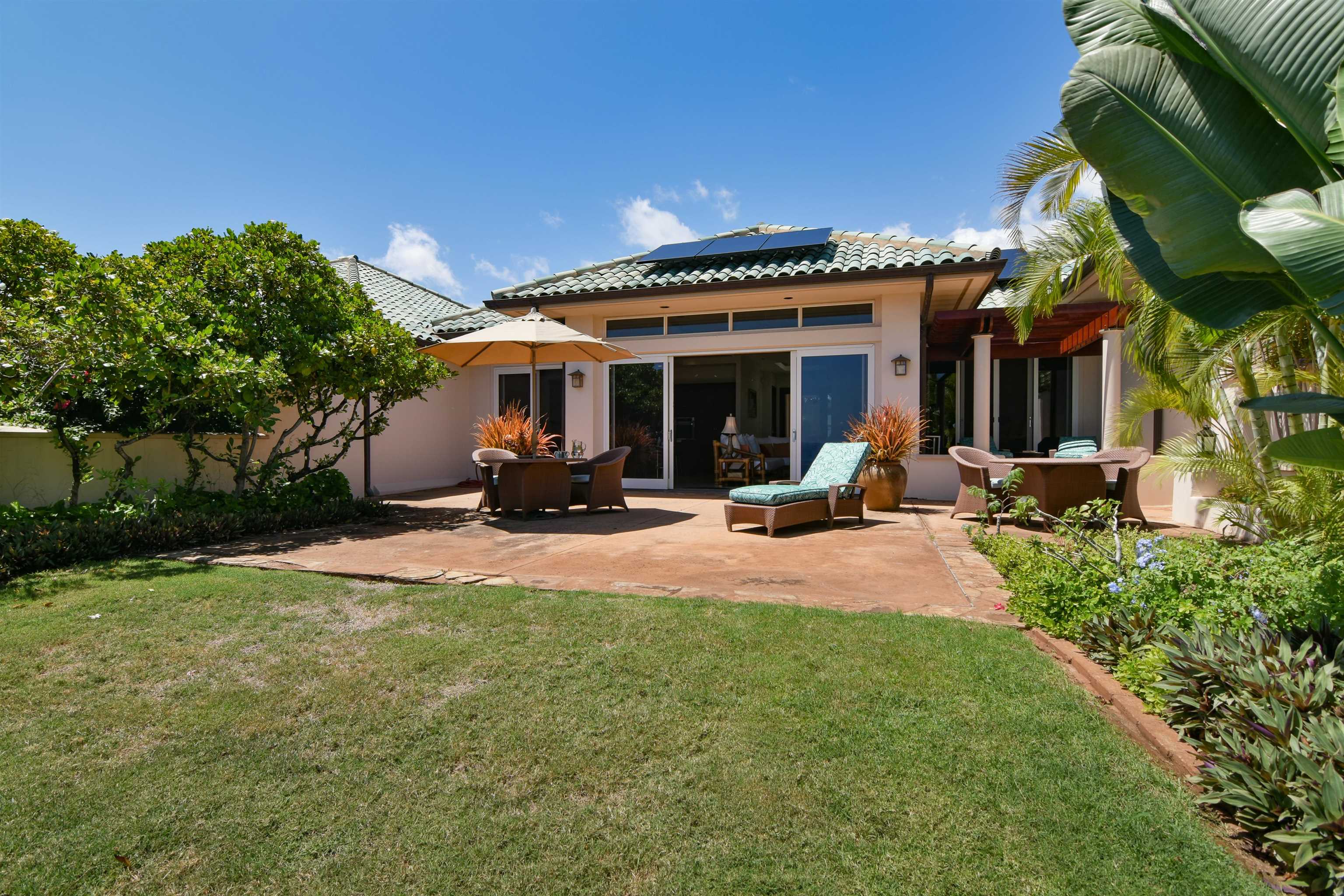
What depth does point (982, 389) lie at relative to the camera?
1059 cm

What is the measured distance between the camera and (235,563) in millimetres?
5645

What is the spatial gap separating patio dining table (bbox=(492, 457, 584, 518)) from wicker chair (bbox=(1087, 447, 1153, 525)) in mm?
6697

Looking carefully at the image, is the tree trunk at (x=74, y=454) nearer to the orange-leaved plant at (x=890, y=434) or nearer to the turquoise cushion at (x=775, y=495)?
the turquoise cushion at (x=775, y=495)

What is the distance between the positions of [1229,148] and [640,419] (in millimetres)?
10417

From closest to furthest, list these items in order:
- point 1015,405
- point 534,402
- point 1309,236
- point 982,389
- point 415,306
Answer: point 1309,236, point 534,402, point 982,389, point 1015,405, point 415,306

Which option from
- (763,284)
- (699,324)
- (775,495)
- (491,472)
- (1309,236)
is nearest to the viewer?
(1309,236)

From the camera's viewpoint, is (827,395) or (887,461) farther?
(827,395)

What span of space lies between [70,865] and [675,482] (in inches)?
438

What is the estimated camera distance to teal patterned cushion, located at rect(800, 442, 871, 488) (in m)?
8.07

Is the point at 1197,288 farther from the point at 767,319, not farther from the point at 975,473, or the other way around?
the point at 767,319

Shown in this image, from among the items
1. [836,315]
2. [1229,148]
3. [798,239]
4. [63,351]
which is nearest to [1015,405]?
[836,315]

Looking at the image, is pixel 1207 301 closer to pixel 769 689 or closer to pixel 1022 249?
pixel 769 689

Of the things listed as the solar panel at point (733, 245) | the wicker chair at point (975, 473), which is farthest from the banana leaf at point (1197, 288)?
the solar panel at point (733, 245)

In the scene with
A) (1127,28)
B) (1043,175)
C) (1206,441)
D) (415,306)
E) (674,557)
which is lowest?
(674,557)
